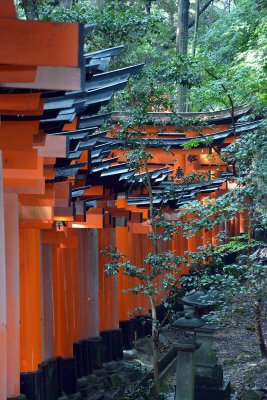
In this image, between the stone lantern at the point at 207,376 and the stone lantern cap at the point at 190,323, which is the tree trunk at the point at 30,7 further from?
the stone lantern cap at the point at 190,323

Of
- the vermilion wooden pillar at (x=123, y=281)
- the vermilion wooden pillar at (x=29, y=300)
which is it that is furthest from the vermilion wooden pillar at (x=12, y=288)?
the vermilion wooden pillar at (x=123, y=281)

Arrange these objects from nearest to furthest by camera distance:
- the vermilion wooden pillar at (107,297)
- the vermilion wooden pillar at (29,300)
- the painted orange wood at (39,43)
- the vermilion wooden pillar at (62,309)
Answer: the painted orange wood at (39,43) → the vermilion wooden pillar at (29,300) → the vermilion wooden pillar at (62,309) → the vermilion wooden pillar at (107,297)

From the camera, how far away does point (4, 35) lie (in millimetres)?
3900

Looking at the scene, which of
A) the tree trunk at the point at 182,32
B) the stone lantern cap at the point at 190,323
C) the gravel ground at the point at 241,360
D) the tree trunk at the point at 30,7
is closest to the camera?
the stone lantern cap at the point at 190,323

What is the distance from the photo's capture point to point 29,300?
858 cm

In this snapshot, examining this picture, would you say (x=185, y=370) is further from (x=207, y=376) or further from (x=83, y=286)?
(x=83, y=286)

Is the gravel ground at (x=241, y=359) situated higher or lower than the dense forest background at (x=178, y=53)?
lower

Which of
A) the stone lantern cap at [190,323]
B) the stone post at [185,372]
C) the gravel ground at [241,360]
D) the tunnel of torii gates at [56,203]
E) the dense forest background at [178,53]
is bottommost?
the gravel ground at [241,360]

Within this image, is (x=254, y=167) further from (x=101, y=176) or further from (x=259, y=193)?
(x=101, y=176)

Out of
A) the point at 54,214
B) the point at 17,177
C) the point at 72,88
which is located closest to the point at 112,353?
the point at 54,214

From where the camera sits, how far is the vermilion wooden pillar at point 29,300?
8.54 m

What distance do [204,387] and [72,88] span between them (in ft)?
22.8

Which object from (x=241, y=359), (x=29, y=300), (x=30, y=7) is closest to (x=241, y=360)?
(x=241, y=359)

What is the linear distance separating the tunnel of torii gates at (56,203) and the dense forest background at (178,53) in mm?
Result: 1039
